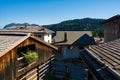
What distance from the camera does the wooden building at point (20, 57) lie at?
40.0 ft

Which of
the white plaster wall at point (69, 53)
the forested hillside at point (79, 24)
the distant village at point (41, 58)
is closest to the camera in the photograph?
the distant village at point (41, 58)

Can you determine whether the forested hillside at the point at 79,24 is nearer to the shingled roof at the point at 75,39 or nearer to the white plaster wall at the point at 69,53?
the shingled roof at the point at 75,39

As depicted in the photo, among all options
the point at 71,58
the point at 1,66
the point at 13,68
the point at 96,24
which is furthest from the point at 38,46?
the point at 96,24

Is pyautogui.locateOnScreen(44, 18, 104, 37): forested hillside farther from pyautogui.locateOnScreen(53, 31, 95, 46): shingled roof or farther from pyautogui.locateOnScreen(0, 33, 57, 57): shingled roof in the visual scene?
pyautogui.locateOnScreen(0, 33, 57, 57): shingled roof

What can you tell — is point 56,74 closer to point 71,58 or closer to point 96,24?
point 71,58

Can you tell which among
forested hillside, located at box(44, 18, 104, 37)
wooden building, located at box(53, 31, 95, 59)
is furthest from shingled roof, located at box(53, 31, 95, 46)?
forested hillside, located at box(44, 18, 104, 37)

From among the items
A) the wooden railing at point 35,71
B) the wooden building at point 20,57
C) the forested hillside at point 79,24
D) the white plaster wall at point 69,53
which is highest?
the forested hillside at point 79,24

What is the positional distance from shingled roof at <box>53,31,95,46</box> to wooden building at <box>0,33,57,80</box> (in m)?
16.9

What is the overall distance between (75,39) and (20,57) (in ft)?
80.4

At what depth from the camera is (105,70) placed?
→ 21.4 ft

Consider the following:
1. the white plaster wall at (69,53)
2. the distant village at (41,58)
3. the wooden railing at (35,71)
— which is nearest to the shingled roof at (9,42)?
the distant village at (41,58)

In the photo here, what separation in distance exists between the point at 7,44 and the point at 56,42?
25818 millimetres

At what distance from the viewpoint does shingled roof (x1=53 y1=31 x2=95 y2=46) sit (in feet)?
124

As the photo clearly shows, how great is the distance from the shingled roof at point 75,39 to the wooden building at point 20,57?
55.4 feet
